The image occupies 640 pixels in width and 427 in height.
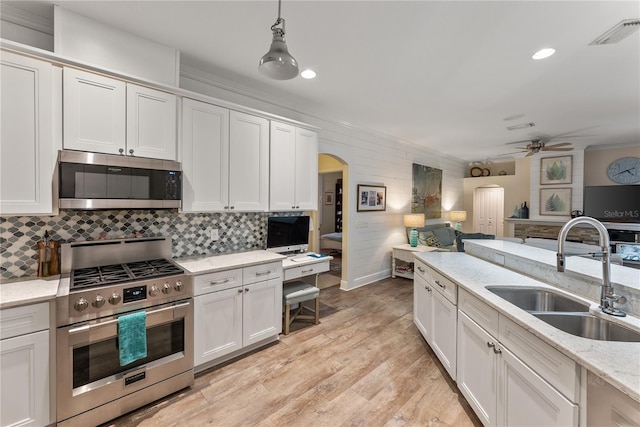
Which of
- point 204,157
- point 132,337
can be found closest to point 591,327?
point 132,337

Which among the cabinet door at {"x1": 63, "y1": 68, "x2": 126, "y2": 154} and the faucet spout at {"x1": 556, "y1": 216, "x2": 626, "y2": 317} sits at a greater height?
the cabinet door at {"x1": 63, "y1": 68, "x2": 126, "y2": 154}

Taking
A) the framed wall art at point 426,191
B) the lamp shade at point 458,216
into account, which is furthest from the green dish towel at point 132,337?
the lamp shade at point 458,216

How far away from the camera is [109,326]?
1.84 metres

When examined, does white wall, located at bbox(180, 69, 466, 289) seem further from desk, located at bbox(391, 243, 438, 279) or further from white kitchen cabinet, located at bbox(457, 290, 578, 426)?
white kitchen cabinet, located at bbox(457, 290, 578, 426)

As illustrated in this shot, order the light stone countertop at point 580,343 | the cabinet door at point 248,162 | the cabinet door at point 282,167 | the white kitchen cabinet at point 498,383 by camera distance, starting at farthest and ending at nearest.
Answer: the cabinet door at point 282,167, the cabinet door at point 248,162, the white kitchen cabinet at point 498,383, the light stone countertop at point 580,343

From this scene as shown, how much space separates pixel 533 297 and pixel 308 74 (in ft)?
9.11

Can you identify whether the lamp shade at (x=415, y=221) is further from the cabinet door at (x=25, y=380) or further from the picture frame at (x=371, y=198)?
the cabinet door at (x=25, y=380)

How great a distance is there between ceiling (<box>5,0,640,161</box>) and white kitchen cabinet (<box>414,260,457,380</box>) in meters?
1.98

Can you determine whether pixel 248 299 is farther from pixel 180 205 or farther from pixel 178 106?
pixel 178 106

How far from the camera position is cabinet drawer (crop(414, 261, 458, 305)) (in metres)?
2.18

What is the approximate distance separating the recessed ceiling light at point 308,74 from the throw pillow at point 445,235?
4570mm

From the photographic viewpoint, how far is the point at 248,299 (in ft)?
8.69

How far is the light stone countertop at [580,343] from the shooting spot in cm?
98

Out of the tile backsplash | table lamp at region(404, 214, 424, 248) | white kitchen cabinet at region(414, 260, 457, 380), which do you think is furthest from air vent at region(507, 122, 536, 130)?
the tile backsplash
